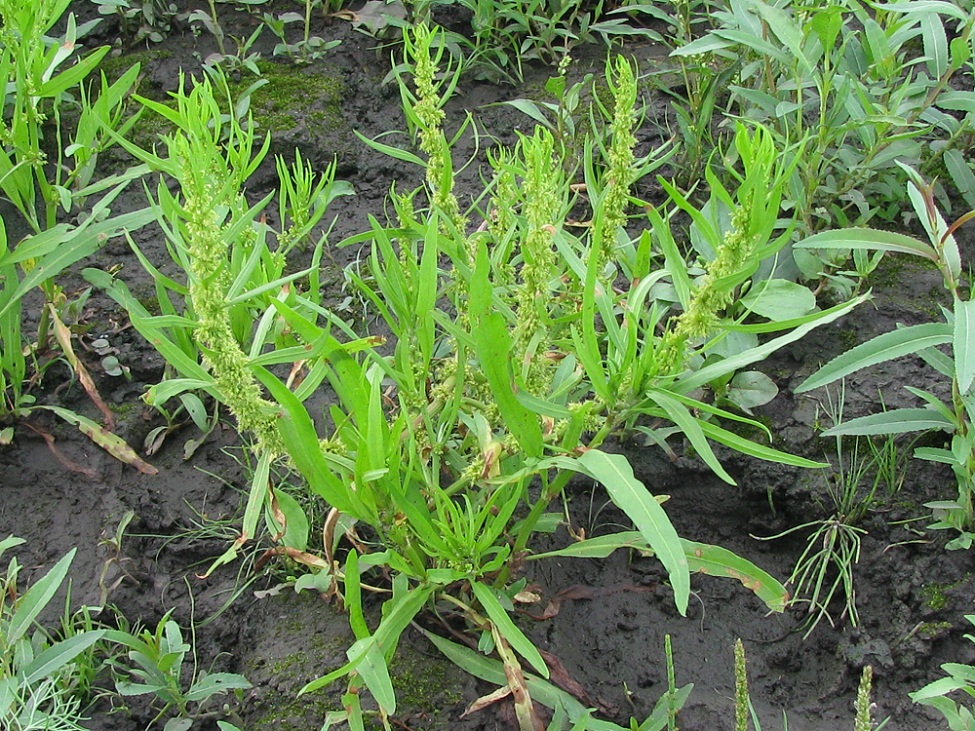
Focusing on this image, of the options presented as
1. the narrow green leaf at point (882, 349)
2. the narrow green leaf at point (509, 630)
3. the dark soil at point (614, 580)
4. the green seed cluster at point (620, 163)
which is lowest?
the dark soil at point (614, 580)

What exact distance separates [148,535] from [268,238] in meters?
1.01

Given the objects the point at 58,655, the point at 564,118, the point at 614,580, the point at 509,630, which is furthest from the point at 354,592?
the point at 564,118

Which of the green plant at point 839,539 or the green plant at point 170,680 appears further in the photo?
the green plant at point 839,539

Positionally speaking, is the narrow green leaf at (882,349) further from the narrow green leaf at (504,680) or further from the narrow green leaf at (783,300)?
the narrow green leaf at (504,680)

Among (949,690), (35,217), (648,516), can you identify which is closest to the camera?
(648,516)

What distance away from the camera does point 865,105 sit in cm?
212

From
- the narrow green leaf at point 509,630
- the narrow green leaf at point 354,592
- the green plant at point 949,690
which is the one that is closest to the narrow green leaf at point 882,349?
the green plant at point 949,690

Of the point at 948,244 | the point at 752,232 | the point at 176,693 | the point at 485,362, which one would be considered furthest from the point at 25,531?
the point at 948,244

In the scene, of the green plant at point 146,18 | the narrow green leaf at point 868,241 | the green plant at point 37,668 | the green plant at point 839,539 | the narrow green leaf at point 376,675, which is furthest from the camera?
the green plant at point 146,18

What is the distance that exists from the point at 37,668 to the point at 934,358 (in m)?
1.78

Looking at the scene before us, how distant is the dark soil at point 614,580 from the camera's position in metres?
1.81

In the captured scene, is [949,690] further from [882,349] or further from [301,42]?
[301,42]

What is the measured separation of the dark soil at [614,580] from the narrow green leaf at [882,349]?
1.28ft

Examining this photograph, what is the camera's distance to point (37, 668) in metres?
1.64
